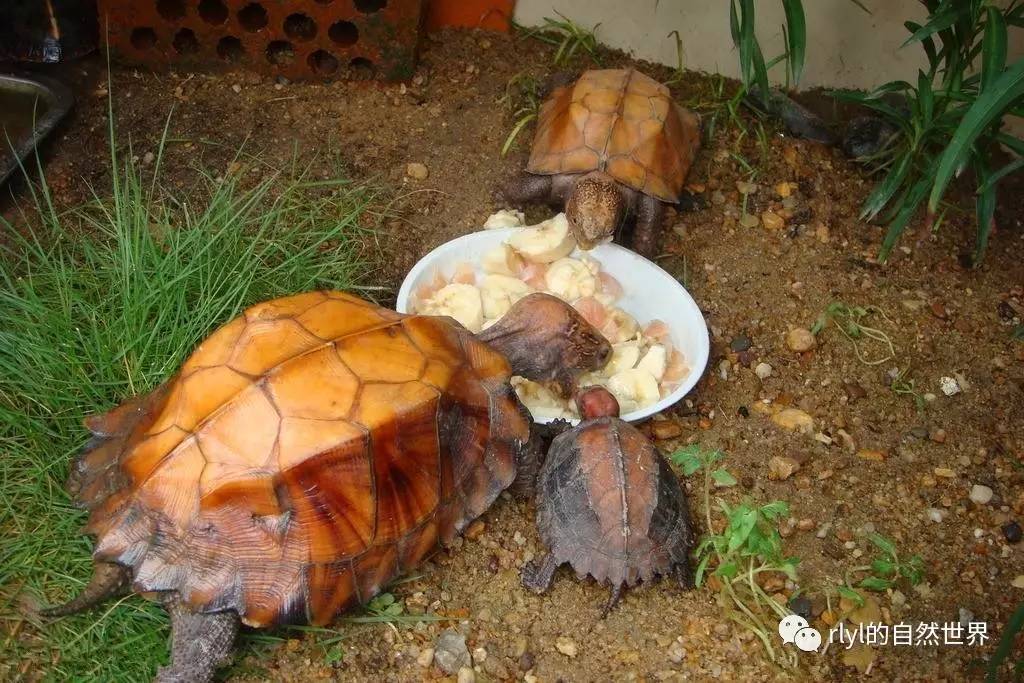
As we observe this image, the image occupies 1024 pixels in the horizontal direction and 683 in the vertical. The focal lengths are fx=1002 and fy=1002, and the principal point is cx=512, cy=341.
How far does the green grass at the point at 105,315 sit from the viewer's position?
2.55m

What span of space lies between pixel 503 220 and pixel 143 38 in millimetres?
1696

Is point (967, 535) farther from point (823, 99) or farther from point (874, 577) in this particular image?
point (823, 99)

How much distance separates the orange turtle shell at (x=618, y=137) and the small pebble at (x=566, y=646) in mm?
1677

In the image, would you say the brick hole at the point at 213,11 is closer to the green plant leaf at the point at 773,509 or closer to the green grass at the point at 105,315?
the green grass at the point at 105,315

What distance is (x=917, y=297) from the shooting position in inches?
146

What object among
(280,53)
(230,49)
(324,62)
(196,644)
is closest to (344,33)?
(324,62)

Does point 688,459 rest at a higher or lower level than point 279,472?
lower

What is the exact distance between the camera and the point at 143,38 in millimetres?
4066

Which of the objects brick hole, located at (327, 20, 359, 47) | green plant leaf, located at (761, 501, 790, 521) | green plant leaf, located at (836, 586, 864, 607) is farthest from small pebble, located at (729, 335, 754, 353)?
brick hole, located at (327, 20, 359, 47)

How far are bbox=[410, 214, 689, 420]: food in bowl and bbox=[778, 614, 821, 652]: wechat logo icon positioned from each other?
32.7 inches

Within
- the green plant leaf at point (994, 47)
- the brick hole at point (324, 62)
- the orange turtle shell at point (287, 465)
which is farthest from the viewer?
the brick hole at point (324, 62)

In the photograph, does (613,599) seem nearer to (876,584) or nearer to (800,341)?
(876,584)

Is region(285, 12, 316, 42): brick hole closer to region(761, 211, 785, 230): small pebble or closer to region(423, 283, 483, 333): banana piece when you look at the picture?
region(423, 283, 483, 333): banana piece

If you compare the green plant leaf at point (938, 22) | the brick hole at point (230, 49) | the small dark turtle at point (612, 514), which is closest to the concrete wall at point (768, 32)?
the green plant leaf at point (938, 22)
